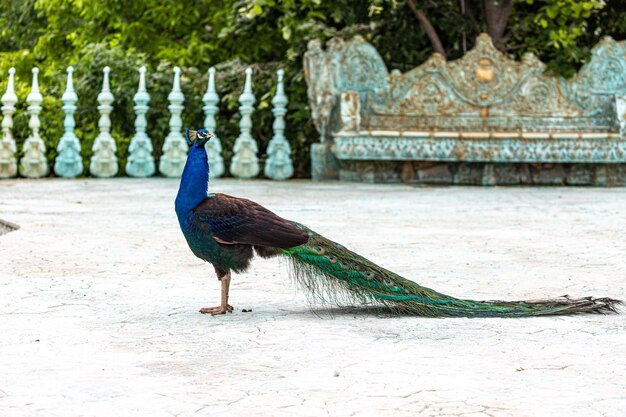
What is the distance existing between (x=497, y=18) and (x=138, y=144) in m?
4.88

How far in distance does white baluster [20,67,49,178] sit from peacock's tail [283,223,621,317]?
31.1ft

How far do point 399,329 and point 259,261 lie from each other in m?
2.30

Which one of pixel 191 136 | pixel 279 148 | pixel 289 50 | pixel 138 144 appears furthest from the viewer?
pixel 289 50

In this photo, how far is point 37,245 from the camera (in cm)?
739

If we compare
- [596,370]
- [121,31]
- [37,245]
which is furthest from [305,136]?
[596,370]

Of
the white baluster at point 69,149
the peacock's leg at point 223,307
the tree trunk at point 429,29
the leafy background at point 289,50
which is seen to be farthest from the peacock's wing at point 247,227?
the tree trunk at point 429,29

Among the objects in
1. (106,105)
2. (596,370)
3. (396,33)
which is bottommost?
(596,370)

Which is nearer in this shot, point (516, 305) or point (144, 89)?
point (516, 305)

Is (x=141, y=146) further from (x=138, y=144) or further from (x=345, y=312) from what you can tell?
(x=345, y=312)

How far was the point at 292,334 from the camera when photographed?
4.70 meters

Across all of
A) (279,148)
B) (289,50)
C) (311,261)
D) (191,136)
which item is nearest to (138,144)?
(279,148)

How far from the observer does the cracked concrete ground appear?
3656mm

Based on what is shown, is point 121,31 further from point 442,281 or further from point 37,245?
point 442,281

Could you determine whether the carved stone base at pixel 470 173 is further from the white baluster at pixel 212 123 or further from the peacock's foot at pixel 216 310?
the peacock's foot at pixel 216 310
